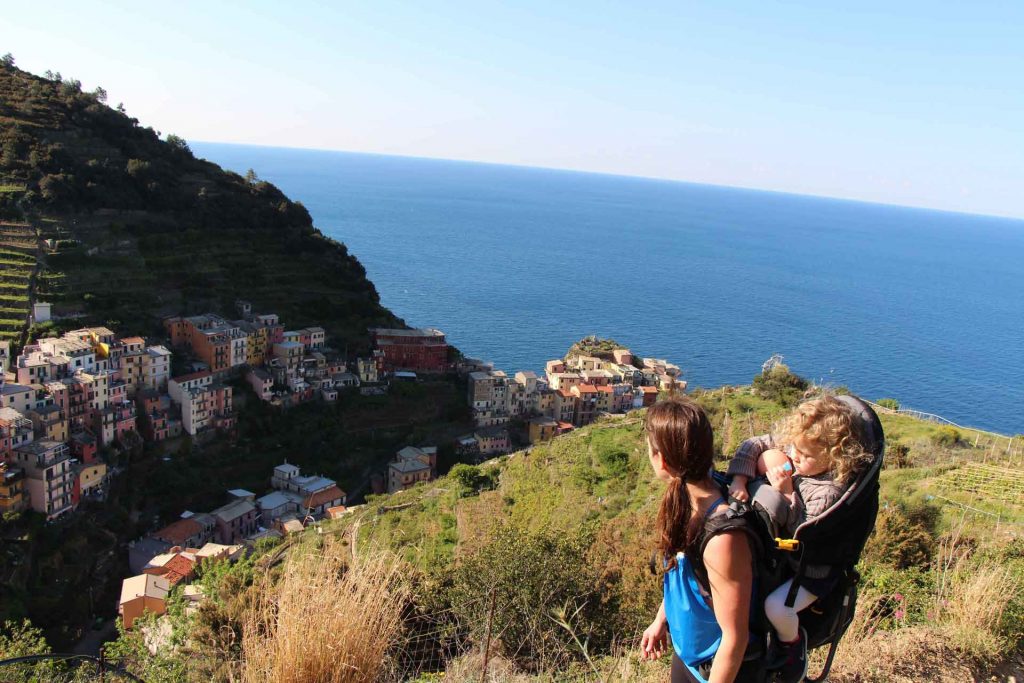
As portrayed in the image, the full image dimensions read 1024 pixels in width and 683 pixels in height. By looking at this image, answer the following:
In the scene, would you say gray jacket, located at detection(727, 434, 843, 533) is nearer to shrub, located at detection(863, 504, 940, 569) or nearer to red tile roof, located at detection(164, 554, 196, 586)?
shrub, located at detection(863, 504, 940, 569)

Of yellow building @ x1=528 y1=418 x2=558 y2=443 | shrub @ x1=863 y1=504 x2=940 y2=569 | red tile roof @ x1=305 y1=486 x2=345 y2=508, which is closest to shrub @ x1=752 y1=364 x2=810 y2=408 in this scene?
yellow building @ x1=528 y1=418 x2=558 y2=443

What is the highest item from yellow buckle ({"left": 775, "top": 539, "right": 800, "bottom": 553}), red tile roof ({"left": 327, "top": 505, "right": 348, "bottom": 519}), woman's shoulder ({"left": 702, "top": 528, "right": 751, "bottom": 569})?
woman's shoulder ({"left": 702, "top": 528, "right": 751, "bottom": 569})

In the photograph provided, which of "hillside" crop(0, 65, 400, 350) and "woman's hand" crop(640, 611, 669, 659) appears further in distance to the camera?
"hillside" crop(0, 65, 400, 350)

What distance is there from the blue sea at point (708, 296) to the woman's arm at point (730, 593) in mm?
39778

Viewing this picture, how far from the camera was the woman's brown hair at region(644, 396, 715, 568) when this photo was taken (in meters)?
2.22

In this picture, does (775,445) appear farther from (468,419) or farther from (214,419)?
(468,419)

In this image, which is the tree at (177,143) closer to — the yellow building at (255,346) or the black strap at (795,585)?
the yellow building at (255,346)

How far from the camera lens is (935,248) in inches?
5098

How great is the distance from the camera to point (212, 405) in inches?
1025

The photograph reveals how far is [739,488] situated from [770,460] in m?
0.17

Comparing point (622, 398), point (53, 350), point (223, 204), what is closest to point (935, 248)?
point (622, 398)

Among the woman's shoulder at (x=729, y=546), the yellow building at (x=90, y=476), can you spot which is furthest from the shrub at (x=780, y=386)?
the yellow building at (x=90, y=476)

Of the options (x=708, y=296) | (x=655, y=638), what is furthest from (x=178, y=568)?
(x=708, y=296)

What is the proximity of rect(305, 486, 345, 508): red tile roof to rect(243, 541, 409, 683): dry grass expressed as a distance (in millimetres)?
20315
